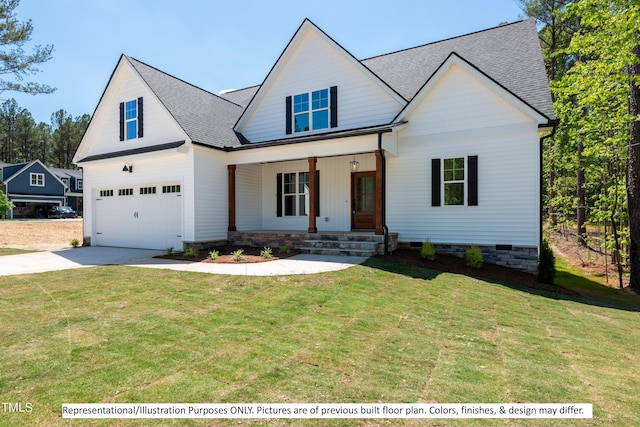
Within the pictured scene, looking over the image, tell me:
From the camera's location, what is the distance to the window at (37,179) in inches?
1554

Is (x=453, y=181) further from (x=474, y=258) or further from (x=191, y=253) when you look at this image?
(x=191, y=253)

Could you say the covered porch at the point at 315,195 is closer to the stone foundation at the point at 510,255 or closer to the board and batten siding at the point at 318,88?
the board and batten siding at the point at 318,88

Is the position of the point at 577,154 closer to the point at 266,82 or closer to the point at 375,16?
the point at 375,16

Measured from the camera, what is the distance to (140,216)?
13.9 m

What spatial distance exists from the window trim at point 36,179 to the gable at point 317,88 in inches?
1492

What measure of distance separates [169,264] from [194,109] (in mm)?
7565

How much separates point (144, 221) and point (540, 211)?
13.8 metres

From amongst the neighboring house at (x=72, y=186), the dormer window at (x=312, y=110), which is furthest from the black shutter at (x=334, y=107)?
the neighboring house at (x=72, y=186)

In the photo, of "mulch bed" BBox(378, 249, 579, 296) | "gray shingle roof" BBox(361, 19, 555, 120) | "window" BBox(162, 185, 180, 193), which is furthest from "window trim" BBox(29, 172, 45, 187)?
"mulch bed" BBox(378, 249, 579, 296)

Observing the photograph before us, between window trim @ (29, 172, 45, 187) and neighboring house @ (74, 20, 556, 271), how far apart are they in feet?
105

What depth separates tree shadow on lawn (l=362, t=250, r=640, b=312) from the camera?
851cm

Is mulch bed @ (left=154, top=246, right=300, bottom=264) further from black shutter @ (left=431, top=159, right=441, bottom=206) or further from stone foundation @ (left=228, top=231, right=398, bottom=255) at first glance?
black shutter @ (left=431, top=159, right=441, bottom=206)

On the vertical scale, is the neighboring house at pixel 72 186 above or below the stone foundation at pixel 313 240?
above

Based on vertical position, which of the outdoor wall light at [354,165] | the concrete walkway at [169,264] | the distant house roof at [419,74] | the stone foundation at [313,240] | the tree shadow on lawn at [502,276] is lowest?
the tree shadow on lawn at [502,276]
